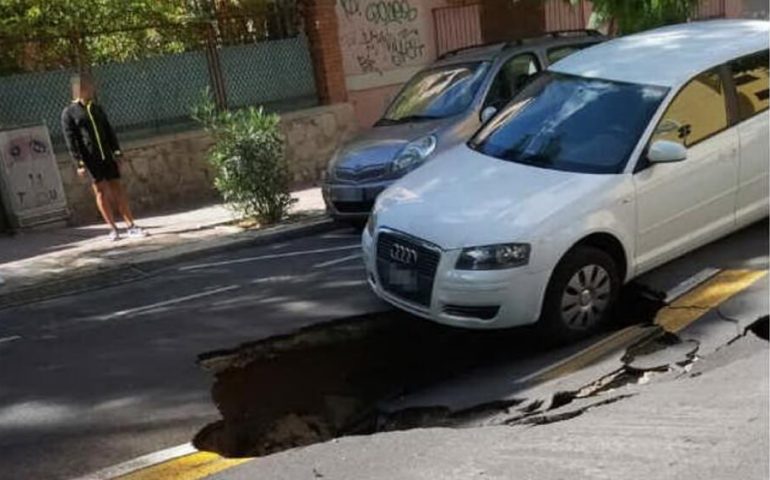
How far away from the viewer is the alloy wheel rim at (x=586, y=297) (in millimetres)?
5328

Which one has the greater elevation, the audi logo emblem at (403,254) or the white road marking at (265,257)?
the audi logo emblem at (403,254)

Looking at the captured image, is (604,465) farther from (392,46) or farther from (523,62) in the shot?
(392,46)

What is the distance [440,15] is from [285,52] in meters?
3.12

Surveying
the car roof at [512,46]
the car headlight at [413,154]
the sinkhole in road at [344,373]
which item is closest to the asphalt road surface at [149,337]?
the sinkhole in road at [344,373]

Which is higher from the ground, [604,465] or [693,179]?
[693,179]

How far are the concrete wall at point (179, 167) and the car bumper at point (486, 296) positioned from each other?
7.55 meters

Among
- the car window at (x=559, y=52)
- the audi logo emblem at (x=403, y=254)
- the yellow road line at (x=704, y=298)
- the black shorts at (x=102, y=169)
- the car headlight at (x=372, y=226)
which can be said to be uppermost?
the car window at (x=559, y=52)

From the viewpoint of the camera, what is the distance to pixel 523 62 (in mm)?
9508

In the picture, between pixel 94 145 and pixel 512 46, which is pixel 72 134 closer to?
pixel 94 145

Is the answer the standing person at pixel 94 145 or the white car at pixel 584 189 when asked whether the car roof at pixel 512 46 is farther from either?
the standing person at pixel 94 145

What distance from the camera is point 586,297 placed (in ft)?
17.8

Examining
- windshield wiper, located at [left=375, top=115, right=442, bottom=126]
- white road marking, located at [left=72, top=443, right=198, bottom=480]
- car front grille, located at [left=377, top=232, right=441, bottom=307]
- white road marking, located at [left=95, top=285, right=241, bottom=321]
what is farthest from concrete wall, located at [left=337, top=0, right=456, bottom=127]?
white road marking, located at [left=72, top=443, right=198, bottom=480]

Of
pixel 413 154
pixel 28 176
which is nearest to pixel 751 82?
pixel 413 154

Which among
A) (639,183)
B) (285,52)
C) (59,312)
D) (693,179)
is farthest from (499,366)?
(285,52)
